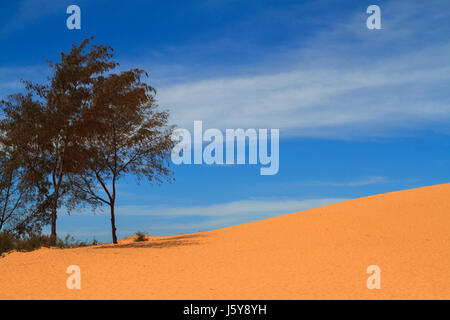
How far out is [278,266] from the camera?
13.4m

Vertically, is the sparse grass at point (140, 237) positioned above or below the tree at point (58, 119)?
below

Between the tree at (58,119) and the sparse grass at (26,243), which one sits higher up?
the tree at (58,119)

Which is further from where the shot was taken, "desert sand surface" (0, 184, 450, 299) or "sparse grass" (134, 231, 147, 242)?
"sparse grass" (134, 231, 147, 242)

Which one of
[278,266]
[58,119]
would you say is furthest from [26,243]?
[278,266]

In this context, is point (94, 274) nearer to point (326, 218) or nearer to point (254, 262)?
point (254, 262)

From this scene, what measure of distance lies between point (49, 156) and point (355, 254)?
17511 millimetres

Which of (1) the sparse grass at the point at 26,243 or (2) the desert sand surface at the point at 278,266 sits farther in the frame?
(1) the sparse grass at the point at 26,243

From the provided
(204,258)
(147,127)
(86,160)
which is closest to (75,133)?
(86,160)

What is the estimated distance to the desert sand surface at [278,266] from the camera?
10531 millimetres

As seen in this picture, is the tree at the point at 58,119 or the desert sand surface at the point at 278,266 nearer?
the desert sand surface at the point at 278,266

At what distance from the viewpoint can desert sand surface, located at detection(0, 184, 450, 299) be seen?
10531 mm

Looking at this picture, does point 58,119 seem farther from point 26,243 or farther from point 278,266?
point 278,266

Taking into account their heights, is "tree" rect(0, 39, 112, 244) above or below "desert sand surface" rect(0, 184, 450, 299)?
above

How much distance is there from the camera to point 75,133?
2317 cm
